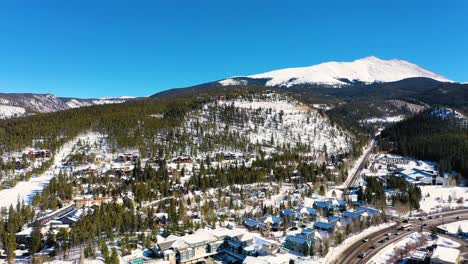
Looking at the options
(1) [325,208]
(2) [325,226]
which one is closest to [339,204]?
(1) [325,208]

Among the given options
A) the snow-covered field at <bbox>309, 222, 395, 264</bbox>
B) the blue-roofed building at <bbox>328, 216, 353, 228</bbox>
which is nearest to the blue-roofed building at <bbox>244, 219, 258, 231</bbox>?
the snow-covered field at <bbox>309, 222, 395, 264</bbox>

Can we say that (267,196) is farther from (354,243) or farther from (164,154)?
(164,154)

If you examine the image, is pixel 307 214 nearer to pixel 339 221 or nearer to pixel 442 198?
pixel 339 221

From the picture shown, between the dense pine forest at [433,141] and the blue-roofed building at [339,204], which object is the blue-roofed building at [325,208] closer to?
the blue-roofed building at [339,204]

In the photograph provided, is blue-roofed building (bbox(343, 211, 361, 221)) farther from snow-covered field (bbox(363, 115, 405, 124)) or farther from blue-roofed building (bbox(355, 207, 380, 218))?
snow-covered field (bbox(363, 115, 405, 124))

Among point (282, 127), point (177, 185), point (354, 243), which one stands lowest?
point (354, 243)

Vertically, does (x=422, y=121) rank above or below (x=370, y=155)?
above

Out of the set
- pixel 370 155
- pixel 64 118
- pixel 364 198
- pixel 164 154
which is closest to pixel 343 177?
pixel 364 198
